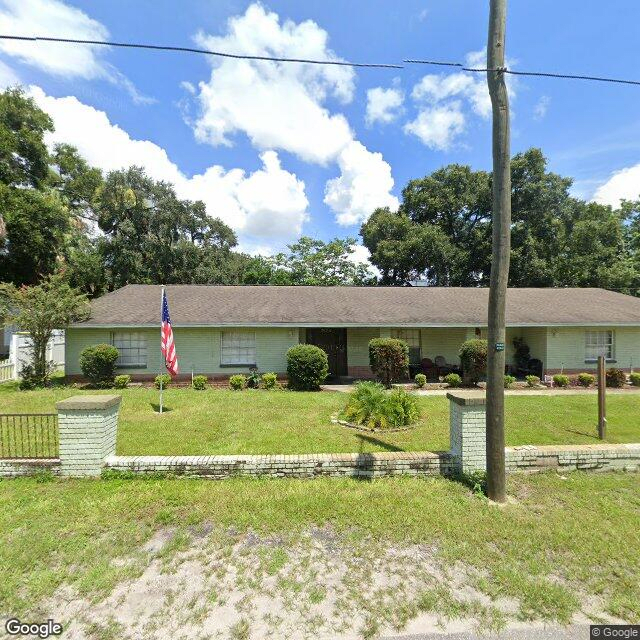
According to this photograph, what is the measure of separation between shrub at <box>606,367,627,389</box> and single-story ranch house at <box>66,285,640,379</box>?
3.79 feet

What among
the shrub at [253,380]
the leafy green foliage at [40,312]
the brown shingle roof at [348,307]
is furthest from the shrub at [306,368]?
the leafy green foliage at [40,312]

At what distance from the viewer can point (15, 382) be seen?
1345 cm

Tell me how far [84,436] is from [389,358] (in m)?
9.55

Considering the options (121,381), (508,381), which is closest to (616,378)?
(508,381)

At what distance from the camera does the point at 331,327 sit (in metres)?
14.2

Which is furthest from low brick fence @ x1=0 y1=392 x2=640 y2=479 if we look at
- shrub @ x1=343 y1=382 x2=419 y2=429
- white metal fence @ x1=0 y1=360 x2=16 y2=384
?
white metal fence @ x1=0 y1=360 x2=16 y2=384

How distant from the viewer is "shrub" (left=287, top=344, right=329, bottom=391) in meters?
12.6

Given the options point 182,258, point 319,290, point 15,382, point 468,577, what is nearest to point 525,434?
point 468,577

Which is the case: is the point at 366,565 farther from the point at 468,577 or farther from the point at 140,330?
the point at 140,330

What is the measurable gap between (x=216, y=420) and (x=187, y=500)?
3.98 meters

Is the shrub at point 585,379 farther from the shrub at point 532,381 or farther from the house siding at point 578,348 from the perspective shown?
the shrub at point 532,381

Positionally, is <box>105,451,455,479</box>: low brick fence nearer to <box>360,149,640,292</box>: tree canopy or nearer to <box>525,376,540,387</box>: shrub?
<box>525,376,540,387</box>: shrub

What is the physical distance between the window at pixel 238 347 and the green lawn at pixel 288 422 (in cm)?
217

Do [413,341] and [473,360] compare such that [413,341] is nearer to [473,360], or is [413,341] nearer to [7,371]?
[473,360]
